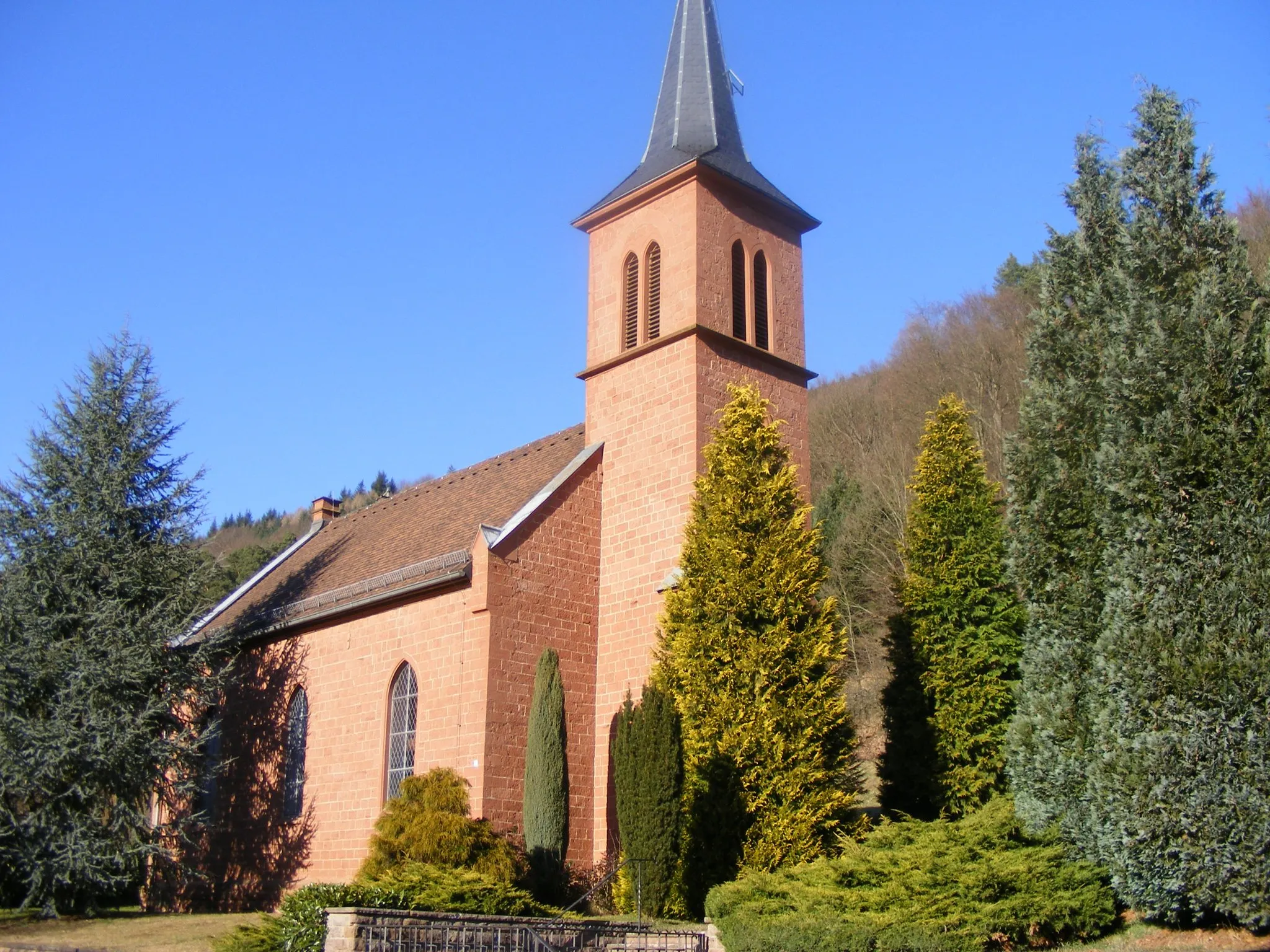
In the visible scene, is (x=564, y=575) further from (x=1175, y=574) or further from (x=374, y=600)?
(x=1175, y=574)

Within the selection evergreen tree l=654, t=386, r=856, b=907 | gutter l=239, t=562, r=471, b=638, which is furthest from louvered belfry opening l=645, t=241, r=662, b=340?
gutter l=239, t=562, r=471, b=638

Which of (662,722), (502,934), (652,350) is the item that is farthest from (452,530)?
(502,934)

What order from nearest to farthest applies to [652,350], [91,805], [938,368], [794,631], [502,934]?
[502,934]
[794,631]
[91,805]
[652,350]
[938,368]

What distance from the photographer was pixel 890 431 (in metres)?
41.5

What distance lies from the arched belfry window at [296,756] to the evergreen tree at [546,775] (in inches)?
244

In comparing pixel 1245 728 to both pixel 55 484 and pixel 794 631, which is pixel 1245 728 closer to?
pixel 794 631

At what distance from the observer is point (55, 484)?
68.6ft

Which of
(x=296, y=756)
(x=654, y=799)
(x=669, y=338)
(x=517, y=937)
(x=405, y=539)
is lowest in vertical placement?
(x=517, y=937)

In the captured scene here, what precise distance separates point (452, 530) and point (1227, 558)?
14.9 m

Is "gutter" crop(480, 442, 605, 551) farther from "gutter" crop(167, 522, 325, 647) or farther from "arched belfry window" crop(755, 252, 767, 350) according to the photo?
"gutter" crop(167, 522, 325, 647)

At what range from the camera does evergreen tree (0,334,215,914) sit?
19.4 metres

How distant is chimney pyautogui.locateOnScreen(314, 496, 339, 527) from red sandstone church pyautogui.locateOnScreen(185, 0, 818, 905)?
7669 millimetres

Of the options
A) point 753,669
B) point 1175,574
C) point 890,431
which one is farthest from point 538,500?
point 890,431

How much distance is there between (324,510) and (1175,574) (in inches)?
1017
